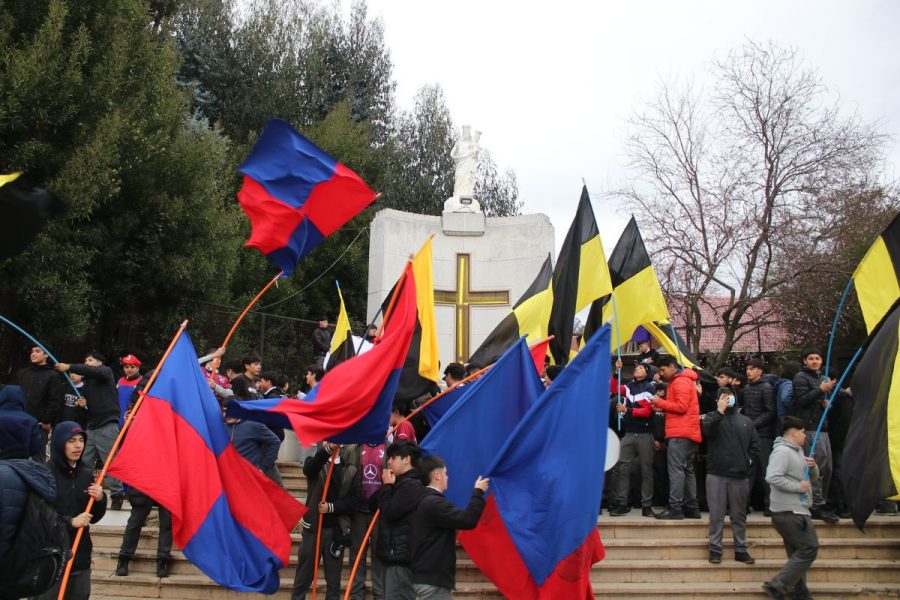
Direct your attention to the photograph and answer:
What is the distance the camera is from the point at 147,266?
1578 cm

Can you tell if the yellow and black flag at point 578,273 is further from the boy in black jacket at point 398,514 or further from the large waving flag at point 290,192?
the boy in black jacket at point 398,514

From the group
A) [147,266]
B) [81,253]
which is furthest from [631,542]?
[147,266]

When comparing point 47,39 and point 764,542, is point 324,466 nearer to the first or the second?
point 764,542

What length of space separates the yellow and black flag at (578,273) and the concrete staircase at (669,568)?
2.15 m

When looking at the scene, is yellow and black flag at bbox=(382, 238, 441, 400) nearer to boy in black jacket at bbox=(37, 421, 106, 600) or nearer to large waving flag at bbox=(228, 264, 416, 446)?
large waving flag at bbox=(228, 264, 416, 446)

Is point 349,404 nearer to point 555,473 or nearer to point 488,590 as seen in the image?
point 555,473

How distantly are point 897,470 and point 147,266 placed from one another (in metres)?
13.0

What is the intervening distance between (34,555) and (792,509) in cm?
630

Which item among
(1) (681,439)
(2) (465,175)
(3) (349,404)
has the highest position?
(2) (465,175)

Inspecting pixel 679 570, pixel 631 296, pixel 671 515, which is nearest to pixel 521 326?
pixel 631 296

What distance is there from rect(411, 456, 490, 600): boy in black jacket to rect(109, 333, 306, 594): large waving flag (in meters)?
1.47

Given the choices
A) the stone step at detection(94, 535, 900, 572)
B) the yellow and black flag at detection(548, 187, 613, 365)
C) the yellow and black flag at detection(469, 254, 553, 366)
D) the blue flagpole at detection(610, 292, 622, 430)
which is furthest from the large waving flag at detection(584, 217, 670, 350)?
the stone step at detection(94, 535, 900, 572)

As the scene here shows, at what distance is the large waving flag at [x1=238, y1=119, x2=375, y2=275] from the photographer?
814 cm

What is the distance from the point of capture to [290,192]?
8.20 m
